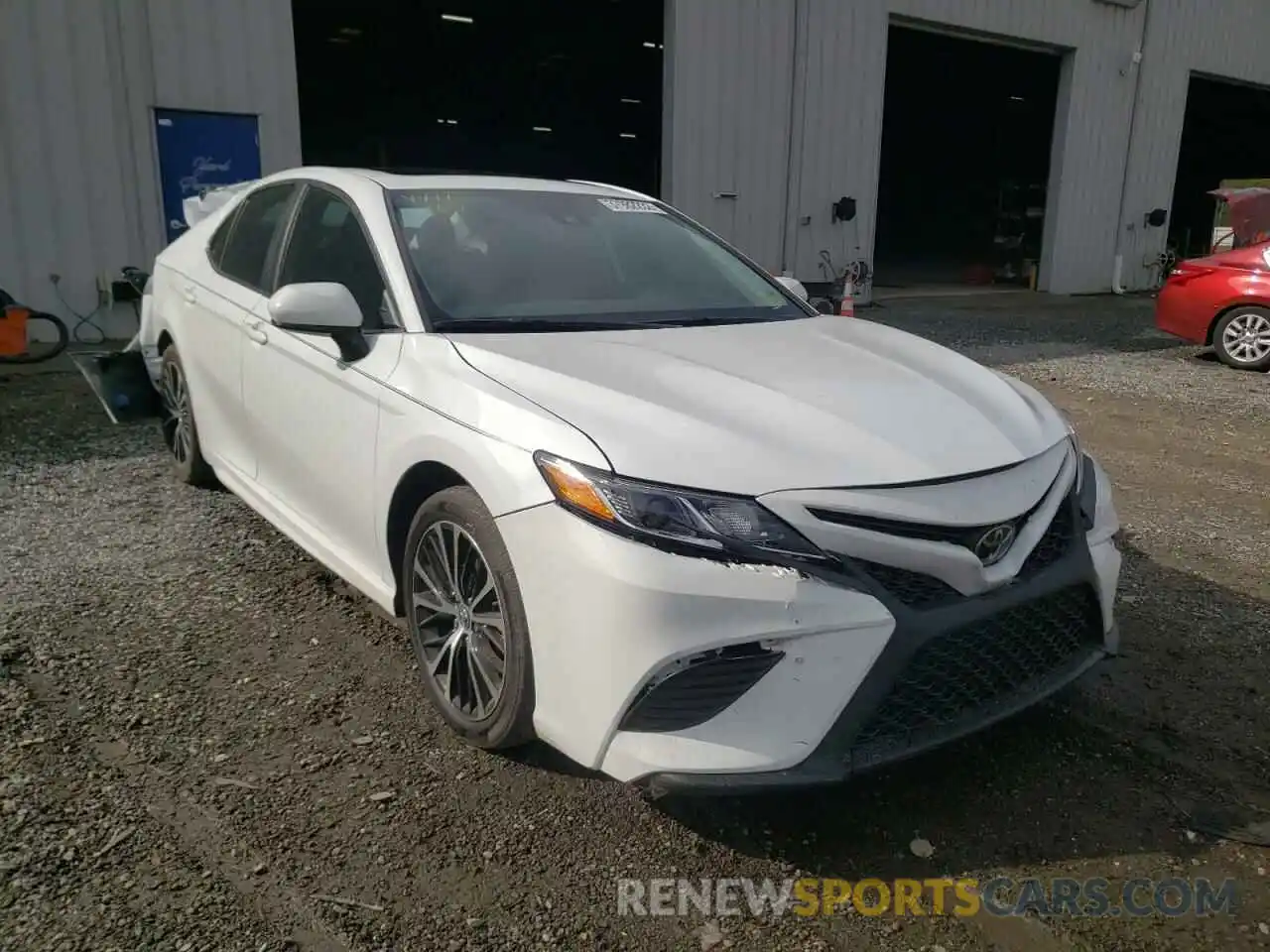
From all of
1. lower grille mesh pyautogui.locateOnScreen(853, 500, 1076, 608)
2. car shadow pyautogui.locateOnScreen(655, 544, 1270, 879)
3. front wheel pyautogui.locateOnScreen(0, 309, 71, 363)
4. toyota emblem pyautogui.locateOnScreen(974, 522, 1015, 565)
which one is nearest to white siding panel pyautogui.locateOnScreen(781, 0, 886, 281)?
front wheel pyautogui.locateOnScreen(0, 309, 71, 363)

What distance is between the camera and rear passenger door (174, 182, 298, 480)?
402cm

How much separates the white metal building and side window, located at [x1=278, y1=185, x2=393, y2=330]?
21.3 ft

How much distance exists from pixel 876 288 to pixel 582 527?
18035 mm

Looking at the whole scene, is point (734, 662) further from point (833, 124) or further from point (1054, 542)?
point (833, 124)

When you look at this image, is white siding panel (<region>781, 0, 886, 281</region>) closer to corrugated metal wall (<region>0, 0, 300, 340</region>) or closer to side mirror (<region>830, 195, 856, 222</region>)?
side mirror (<region>830, 195, 856, 222</region>)

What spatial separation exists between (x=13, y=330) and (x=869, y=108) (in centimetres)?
1127

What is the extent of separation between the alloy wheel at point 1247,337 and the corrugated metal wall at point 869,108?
584 cm

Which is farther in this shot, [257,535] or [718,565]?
[257,535]

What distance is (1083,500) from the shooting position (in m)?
Result: 2.79

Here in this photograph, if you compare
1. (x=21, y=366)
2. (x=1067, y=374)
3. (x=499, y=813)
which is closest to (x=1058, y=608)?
(x=499, y=813)

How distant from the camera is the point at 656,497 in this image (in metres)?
2.22

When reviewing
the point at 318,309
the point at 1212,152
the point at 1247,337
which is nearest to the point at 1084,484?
the point at 318,309

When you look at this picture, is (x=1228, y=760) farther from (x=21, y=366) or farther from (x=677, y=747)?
(x=21, y=366)

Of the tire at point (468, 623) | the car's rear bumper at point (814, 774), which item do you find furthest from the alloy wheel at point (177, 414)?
the car's rear bumper at point (814, 774)
